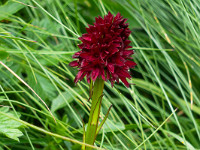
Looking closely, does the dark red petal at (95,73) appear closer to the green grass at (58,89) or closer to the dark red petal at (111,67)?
the dark red petal at (111,67)

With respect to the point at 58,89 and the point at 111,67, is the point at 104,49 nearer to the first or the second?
the point at 111,67

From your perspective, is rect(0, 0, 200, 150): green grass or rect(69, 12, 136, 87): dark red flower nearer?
rect(69, 12, 136, 87): dark red flower

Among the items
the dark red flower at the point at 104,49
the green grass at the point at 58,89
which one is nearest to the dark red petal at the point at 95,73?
the dark red flower at the point at 104,49

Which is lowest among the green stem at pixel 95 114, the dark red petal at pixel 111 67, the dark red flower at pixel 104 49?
the green stem at pixel 95 114

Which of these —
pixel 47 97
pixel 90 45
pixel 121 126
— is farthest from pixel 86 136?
pixel 47 97

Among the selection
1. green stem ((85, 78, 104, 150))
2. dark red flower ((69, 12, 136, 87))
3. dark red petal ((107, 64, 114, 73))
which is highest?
dark red flower ((69, 12, 136, 87))

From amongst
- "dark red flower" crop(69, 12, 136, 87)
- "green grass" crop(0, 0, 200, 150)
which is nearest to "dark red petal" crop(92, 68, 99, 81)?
"dark red flower" crop(69, 12, 136, 87)

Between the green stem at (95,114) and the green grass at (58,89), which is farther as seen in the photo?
the green grass at (58,89)

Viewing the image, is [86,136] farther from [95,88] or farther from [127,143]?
[127,143]

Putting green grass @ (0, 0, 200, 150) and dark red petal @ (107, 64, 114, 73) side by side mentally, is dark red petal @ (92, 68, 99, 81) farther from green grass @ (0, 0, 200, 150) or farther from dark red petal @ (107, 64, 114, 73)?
green grass @ (0, 0, 200, 150)

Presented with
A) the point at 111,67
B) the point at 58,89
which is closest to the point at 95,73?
the point at 111,67

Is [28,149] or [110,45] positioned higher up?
[110,45]
